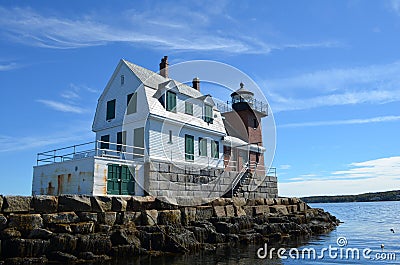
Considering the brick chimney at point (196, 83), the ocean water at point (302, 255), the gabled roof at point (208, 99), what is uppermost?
the brick chimney at point (196, 83)

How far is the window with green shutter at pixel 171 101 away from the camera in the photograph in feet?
74.6

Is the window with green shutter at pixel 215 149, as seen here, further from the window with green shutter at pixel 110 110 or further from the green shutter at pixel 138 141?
the window with green shutter at pixel 110 110

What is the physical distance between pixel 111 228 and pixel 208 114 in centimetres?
1331

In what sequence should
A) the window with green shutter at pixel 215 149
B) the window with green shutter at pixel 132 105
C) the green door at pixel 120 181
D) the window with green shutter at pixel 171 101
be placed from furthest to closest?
1. the window with green shutter at pixel 215 149
2. the window with green shutter at pixel 171 101
3. the window with green shutter at pixel 132 105
4. the green door at pixel 120 181

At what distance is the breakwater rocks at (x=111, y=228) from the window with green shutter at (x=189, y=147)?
4056 mm

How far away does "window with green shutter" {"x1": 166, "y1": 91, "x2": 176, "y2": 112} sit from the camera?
22734 millimetres

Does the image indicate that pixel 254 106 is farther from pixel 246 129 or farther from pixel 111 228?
pixel 111 228

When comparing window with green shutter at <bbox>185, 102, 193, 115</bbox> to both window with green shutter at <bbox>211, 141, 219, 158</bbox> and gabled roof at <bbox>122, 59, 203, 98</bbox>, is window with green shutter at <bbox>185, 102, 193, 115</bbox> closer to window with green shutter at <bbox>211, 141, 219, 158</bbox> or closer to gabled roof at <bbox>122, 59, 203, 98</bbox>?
gabled roof at <bbox>122, 59, 203, 98</bbox>

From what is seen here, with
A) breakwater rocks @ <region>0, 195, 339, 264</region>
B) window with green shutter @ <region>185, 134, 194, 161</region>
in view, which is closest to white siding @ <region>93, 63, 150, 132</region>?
window with green shutter @ <region>185, 134, 194, 161</region>

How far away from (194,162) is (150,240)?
29.4 feet

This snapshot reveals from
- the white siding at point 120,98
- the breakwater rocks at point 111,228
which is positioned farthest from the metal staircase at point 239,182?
the white siding at point 120,98

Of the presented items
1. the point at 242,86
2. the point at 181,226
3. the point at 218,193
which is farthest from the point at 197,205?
the point at 242,86

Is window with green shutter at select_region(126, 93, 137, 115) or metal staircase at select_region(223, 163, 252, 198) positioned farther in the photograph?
metal staircase at select_region(223, 163, 252, 198)

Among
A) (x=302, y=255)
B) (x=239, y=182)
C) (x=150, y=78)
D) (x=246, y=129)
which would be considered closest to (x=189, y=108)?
(x=150, y=78)
